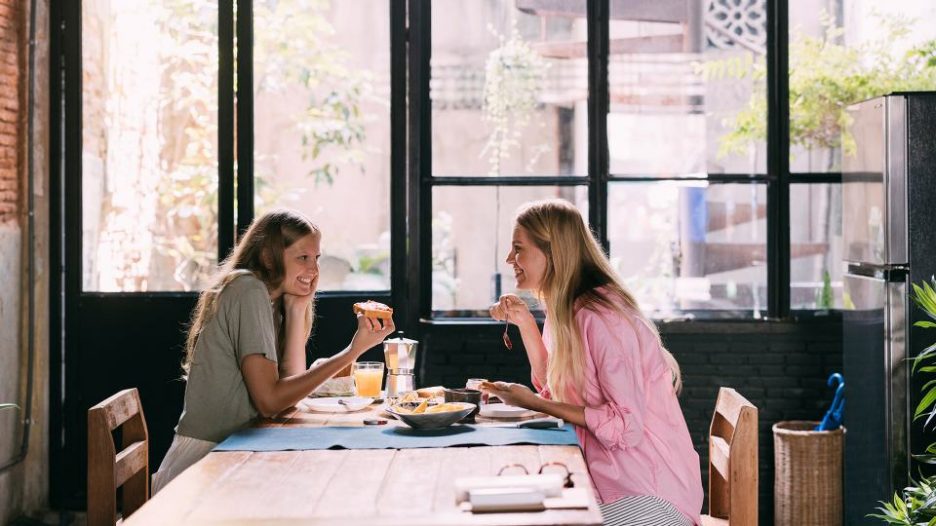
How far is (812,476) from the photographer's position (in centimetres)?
505

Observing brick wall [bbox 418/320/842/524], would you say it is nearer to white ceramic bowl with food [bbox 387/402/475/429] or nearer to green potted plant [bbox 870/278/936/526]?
green potted plant [bbox 870/278/936/526]

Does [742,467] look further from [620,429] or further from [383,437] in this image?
[383,437]

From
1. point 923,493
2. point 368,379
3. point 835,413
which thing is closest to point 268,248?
point 368,379

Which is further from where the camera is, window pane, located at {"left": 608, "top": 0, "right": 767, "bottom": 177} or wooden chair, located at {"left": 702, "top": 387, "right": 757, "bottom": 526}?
window pane, located at {"left": 608, "top": 0, "right": 767, "bottom": 177}

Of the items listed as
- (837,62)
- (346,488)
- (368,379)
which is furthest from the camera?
(837,62)

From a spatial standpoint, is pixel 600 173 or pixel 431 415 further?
pixel 600 173

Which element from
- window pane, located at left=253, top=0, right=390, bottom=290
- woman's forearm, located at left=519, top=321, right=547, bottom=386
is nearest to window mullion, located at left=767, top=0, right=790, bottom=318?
window pane, located at left=253, top=0, right=390, bottom=290

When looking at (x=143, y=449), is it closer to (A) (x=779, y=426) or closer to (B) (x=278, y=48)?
(B) (x=278, y=48)

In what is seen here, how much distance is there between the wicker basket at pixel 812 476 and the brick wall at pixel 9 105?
3534mm

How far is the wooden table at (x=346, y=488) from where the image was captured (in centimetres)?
225

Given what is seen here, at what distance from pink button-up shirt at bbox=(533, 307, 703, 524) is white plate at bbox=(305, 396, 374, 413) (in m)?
0.75

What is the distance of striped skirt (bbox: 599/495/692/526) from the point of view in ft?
9.50

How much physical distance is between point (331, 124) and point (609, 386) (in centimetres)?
286

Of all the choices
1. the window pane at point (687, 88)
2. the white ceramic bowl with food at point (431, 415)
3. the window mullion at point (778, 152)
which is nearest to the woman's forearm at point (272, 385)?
the white ceramic bowl with food at point (431, 415)
